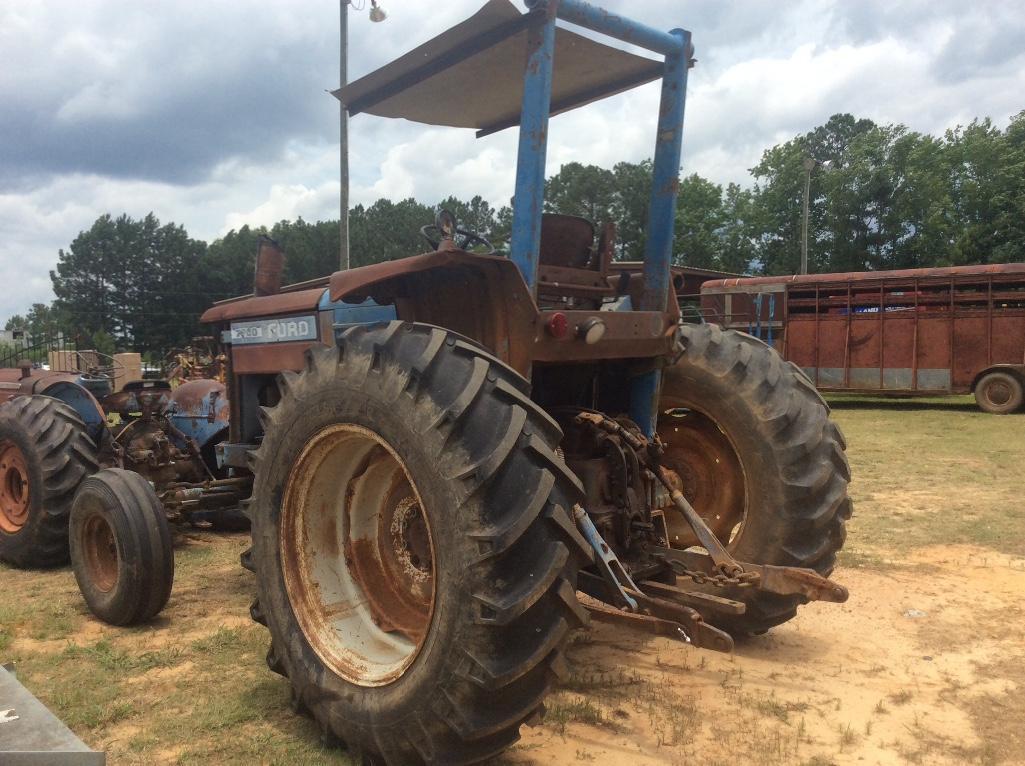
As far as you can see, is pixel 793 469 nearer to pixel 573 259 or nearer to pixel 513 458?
pixel 573 259

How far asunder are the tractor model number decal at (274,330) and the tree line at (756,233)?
1690 cm

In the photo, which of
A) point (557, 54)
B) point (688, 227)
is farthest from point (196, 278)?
point (557, 54)

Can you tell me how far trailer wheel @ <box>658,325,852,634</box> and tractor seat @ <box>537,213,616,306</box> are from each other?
671mm

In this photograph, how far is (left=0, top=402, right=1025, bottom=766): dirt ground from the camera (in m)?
2.98

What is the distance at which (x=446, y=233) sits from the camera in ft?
10.6

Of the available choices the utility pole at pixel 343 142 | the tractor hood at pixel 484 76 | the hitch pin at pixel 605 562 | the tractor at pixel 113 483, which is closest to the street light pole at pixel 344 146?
the utility pole at pixel 343 142

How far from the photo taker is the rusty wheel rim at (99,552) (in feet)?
15.1

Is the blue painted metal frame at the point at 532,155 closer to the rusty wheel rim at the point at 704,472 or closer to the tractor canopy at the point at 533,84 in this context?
the tractor canopy at the point at 533,84

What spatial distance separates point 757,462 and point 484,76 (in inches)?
88.2

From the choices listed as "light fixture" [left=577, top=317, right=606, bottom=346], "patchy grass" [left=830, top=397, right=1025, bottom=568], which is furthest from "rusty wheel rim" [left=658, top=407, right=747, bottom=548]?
"patchy grass" [left=830, top=397, right=1025, bottom=568]

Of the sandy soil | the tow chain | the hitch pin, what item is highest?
the hitch pin

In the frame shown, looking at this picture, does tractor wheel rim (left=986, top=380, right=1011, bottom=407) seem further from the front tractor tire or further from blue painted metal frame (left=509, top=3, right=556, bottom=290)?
the front tractor tire

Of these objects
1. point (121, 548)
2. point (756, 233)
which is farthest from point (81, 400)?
point (756, 233)

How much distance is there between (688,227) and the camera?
144ft
